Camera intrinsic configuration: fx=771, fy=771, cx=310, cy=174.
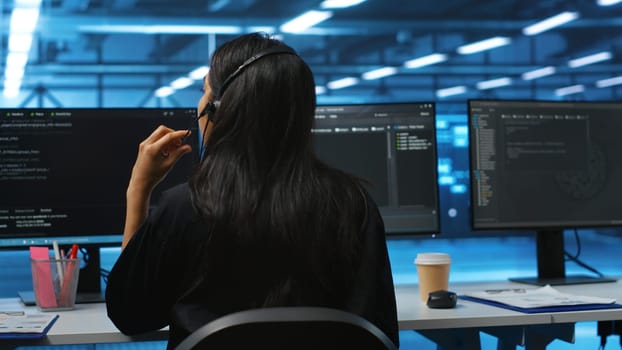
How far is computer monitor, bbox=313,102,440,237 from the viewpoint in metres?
2.26

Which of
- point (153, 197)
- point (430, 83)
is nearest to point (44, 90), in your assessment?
point (153, 197)

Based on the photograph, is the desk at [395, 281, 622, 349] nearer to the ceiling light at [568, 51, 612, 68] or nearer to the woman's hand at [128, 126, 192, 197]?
the woman's hand at [128, 126, 192, 197]

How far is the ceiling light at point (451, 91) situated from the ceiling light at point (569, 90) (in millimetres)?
445

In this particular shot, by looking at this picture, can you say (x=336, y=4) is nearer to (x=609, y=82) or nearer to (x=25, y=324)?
(x=609, y=82)

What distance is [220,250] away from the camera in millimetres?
1190

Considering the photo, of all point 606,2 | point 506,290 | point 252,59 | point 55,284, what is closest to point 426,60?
point 606,2

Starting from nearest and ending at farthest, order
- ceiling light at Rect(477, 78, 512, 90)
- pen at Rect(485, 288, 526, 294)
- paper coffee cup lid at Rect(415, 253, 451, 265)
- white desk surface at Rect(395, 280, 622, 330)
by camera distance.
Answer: white desk surface at Rect(395, 280, 622, 330) < paper coffee cup lid at Rect(415, 253, 451, 265) < pen at Rect(485, 288, 526, 294) < ceiling light at Rect(477, 78, 512, 90)

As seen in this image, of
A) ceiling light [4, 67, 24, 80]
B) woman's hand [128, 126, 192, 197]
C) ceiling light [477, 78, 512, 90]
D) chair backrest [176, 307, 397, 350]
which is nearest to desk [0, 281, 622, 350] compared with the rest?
woman's hand [128, 126, 192, 197]

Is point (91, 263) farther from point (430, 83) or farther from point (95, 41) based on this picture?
point (430, 83)

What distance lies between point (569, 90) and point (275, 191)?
2.46 m

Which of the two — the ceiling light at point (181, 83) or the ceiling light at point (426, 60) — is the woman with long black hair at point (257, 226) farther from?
the ceiling light at point (426, 60)

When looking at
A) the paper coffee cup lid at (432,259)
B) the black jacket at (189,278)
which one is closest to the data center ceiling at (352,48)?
the paper coffee cup lid at (432,259)

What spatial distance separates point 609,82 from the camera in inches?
134

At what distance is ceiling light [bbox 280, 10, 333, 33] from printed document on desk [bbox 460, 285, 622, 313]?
1424 millimetres
